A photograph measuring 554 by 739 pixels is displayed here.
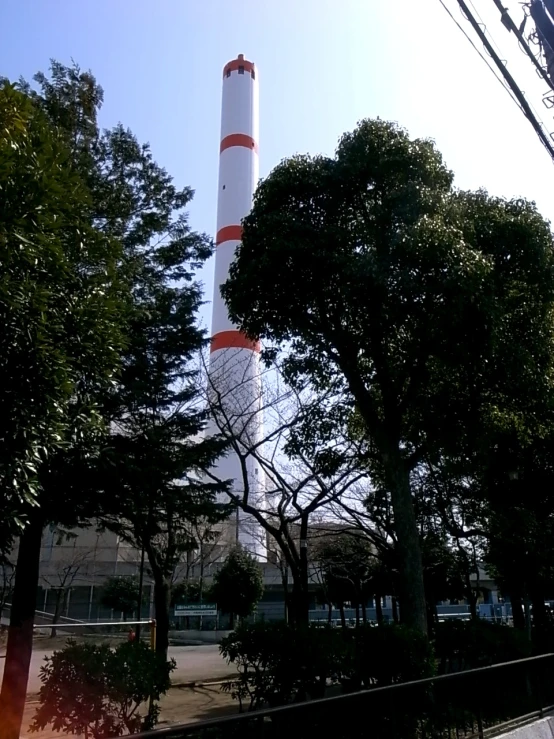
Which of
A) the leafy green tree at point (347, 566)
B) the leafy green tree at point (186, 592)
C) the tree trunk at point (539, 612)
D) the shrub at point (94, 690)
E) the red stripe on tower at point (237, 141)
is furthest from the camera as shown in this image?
the red stripe on tower at point (237, 141)

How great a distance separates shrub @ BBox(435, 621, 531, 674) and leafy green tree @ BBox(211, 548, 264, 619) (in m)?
14.6

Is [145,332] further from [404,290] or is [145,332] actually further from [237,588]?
[237,588]

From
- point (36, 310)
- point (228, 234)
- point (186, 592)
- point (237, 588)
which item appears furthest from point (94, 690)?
point (228, 234)

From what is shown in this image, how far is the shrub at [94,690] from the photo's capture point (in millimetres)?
6539

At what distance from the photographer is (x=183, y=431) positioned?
32.9ft

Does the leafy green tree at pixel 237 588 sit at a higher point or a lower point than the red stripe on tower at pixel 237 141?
lower

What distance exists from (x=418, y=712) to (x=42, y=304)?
5419mm

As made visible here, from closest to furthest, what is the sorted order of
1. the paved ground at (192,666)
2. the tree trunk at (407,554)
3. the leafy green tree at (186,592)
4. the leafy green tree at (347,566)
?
the tree trunk at (407,554), the paved ground at (192,666), the leafy green tree at (347,566), the leafy green tree at (186,592)

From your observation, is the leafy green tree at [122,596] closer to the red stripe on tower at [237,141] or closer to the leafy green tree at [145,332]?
the leafy green tree at [145,332]

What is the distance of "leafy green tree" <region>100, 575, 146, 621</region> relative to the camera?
32.1m

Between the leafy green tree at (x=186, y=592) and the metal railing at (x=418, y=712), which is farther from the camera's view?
the leafy green tree at (x=186, y=592)

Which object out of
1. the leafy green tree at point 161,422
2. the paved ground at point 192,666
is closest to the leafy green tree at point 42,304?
the leafy green tree at point 161,422

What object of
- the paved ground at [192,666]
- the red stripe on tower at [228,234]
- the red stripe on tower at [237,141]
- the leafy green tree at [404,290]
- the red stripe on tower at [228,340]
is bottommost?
the paved ground at [192,666]

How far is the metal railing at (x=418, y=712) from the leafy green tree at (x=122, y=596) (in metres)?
27.2
